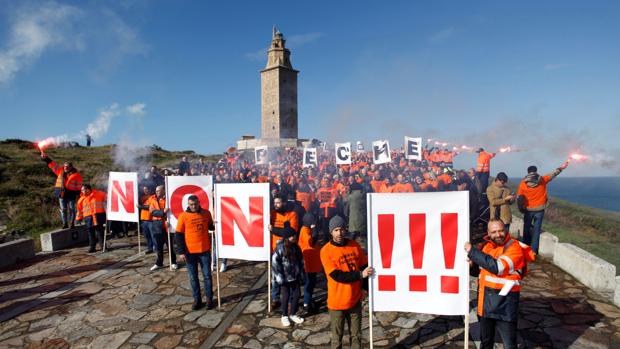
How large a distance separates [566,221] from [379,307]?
53.7ft

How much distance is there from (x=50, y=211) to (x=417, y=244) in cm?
1628

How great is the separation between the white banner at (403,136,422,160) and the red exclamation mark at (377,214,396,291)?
35.6 feet

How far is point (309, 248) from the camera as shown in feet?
18.8

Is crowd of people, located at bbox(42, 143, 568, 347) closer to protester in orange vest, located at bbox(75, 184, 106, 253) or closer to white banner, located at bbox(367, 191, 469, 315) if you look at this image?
protester in orange vest, located at bbox(75, 184, 106, 253)

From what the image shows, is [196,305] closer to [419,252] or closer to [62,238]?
[419,252]

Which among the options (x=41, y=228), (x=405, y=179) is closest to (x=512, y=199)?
(x=405, y=179)

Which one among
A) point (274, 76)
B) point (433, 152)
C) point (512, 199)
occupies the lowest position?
point (512, 199)

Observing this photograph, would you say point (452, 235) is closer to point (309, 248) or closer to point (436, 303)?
point (436, 303)

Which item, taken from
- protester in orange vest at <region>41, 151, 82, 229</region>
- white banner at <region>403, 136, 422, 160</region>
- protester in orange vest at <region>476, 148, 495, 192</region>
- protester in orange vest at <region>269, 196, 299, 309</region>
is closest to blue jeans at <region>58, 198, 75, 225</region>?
protester in orange vest at <region>41, 151, 82, 229</region>

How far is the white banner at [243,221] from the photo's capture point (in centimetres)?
594

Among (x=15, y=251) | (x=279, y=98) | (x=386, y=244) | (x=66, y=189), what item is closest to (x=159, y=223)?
(x=15, y=251)

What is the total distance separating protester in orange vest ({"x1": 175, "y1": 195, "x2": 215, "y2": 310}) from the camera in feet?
19.2

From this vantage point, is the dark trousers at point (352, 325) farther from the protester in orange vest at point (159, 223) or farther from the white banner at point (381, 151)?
the white banner at point (381, 151)

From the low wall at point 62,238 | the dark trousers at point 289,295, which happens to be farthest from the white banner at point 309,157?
the dark trousers at point 289,295
